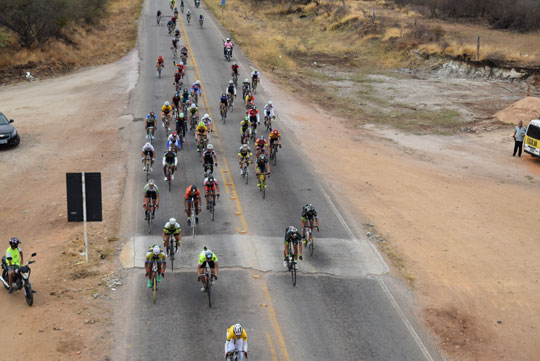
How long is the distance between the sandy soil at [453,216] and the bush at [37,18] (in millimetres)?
20924

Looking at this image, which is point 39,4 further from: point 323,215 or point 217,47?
point 323,215

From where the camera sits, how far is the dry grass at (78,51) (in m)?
45.4

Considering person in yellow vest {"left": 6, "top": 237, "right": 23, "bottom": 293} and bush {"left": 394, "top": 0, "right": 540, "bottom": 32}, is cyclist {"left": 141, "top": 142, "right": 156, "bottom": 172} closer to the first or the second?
person in yellow vest {"left": 6, "top": 237, "right": 23, "bottom": 293}

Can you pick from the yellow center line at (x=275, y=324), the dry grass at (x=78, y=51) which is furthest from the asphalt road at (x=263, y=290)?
the dry grass at (x=78, y=51)

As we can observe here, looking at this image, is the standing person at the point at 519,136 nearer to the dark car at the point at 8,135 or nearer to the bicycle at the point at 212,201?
the bicycle at the point at 212,201

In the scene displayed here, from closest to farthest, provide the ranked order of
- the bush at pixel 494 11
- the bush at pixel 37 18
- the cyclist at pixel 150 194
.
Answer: the cyclist at pixel 150 194
the bush at pixel 37 18
the bush at pixel 494 11

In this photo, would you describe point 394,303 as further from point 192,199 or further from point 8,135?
point 8,135

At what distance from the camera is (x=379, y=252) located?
64.0ft

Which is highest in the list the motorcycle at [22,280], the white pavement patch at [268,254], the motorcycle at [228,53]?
the motorcycle at [228,53]

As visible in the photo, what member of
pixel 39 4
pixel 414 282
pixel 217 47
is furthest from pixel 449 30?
pixel 414 282

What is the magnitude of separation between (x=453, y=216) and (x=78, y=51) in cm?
3617

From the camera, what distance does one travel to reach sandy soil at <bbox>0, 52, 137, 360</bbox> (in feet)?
47.6

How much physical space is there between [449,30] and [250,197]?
43.1m

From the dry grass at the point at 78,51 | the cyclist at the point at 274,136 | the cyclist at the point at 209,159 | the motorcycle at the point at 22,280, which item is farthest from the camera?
the dry grass at the point at 78,51
